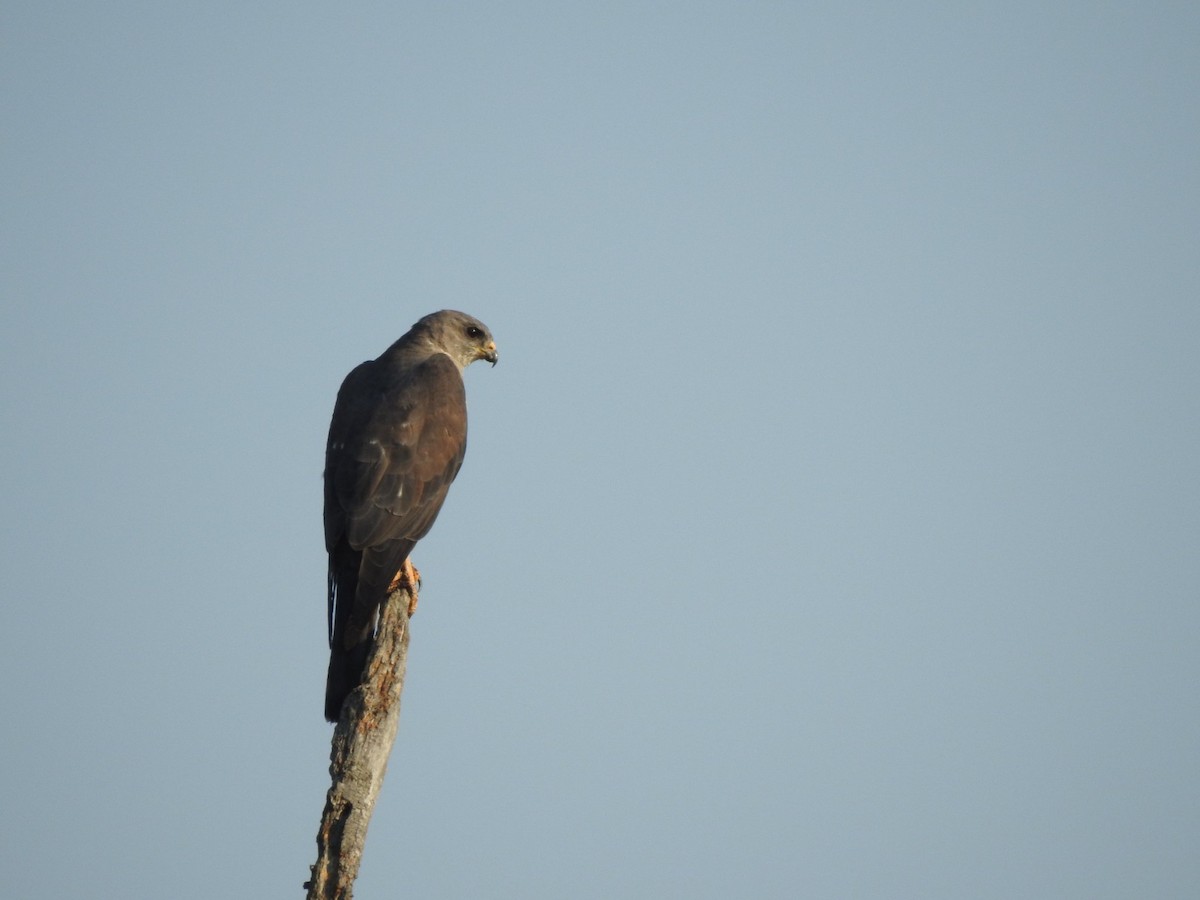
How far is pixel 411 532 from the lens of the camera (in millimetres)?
8594

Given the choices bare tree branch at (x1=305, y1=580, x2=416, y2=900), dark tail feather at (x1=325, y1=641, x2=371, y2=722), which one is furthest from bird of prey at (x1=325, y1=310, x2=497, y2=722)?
bare tree branch at (x1=305, y1=580, x2=416, y2=900)

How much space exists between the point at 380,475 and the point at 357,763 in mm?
2681

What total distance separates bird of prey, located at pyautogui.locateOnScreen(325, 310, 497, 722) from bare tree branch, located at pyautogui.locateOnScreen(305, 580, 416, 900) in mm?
193

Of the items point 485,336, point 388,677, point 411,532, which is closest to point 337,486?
point 411,532

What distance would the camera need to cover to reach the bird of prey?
7.47 meters

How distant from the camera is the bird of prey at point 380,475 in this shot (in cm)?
747

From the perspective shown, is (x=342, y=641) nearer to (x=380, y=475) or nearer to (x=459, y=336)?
(x=380, y=475)

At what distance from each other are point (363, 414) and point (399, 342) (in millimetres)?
1549

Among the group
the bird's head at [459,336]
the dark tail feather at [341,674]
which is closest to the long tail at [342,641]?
the dark tail feather at [341,674]

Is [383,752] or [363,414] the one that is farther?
[363,414]

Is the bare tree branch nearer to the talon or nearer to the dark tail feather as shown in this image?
the dark tail feather

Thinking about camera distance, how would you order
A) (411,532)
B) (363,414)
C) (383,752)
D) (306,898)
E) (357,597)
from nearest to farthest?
(306,898) → (383,752) → (357,597) → (411,532) → (363,414)

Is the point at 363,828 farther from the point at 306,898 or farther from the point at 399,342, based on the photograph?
the point at 399,342

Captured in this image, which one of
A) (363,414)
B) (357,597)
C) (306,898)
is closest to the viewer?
(306,898)
